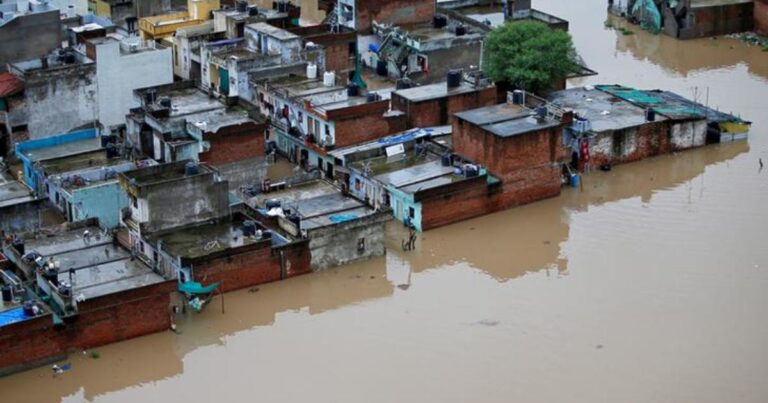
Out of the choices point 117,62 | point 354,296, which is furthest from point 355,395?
point 117,62

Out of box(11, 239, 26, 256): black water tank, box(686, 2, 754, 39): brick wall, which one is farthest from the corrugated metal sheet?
box(11, 239, 26, 256): black water tank

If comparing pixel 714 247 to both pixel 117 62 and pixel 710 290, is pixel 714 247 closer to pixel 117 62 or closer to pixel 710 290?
pixel 710 290

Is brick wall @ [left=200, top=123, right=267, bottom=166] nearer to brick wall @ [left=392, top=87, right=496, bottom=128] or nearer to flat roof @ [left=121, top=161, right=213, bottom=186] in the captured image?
flat roof @ [left=121, top=161, right=213, bottom=186]

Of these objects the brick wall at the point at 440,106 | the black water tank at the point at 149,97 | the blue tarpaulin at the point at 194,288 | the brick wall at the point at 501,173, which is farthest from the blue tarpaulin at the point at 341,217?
the black water tank at the point at 149,97

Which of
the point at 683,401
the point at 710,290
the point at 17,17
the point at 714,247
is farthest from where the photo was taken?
the point at 17,17

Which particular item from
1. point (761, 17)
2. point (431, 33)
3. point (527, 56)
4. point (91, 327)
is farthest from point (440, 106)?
point (761, 17)

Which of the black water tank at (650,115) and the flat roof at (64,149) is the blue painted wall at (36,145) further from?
the black water tank at (650,115)
